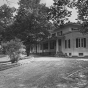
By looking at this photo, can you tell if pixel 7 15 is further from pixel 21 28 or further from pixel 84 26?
pixel 84 26

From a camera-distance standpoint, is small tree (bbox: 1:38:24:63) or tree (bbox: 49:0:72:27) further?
small tree (bbox: 1:38:24:63)

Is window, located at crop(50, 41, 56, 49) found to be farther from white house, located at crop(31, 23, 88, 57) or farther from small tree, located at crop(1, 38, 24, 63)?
small tree, located at crop(1, 38, 24, 63)

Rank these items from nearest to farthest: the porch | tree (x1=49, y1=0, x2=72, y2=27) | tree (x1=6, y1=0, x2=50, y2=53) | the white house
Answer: tree (x1=49, y1=0, x2=72, y2=27) < the white house < tree (x1=6, y1=0, x2=50, y2=53) < the porch

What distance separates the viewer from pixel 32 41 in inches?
1032

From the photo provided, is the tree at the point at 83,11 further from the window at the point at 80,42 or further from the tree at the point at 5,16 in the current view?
the tree at the point at 5,16

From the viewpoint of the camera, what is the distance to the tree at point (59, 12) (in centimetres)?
954

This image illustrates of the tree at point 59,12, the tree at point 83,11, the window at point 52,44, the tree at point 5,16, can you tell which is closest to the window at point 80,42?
the window at point 52,44

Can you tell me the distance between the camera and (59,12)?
9.83 metres

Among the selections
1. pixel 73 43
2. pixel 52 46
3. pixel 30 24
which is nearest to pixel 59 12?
pixel 73 43

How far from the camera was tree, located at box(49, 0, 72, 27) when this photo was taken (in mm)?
9539

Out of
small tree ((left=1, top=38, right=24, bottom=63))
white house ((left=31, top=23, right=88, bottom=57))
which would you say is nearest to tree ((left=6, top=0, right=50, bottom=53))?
white house ((left=31, top=23, right=88, bottom=57))

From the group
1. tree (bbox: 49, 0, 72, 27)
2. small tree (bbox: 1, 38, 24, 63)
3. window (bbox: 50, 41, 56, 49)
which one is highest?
tree (bbox: 49, 0, 72, 27)

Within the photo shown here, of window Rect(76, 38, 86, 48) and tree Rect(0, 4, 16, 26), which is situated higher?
tree Rect(0, 4, 16, 26)

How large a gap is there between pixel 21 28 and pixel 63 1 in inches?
617
